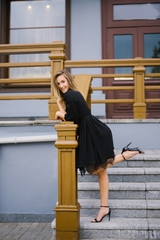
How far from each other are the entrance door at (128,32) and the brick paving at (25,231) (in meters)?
4.06

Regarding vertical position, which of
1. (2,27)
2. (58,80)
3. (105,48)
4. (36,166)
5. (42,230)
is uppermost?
(2,27)

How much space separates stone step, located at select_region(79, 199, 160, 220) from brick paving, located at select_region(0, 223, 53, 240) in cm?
61

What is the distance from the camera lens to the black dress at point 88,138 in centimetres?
296

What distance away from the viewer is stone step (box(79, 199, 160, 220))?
10.6ft

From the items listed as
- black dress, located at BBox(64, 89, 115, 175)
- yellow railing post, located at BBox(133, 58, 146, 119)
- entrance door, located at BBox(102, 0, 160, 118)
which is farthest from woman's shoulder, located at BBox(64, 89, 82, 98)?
entrance door, located at BBox(102, 0, 160, 118)

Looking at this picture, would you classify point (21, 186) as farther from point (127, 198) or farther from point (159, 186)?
point (159, 186)

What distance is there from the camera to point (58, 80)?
10.4 feet

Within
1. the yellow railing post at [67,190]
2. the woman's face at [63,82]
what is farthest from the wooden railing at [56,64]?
the yellow railing post at [67,190]

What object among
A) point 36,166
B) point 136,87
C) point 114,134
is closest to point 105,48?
point 136,87

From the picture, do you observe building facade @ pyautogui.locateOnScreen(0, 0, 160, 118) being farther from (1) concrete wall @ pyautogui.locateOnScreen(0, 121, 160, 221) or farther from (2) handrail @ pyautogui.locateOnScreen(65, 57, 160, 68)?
(1) concrete wall @ pyautogui.locateOnScreen(0, 121, 160, 221)

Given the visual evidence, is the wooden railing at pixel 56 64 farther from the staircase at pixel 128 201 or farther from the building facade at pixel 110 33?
the building facade at pixel 110 33

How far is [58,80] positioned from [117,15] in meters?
4.87

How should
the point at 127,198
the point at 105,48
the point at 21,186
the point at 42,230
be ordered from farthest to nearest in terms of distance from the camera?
the point at 105,48
the point at 21,186
the point at 42,230
the point at 127,198

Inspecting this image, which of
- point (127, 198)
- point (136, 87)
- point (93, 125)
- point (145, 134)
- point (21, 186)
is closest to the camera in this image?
point (93, 125)
